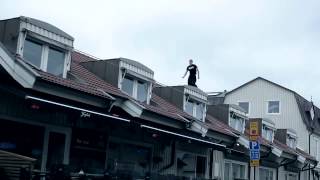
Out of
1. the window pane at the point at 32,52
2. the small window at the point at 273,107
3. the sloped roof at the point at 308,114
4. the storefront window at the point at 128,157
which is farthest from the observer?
the small window at the point at 273,107

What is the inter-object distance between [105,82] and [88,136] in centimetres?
240

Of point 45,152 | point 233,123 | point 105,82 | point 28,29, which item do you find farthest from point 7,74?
point 233,123

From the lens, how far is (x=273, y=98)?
3878 cm

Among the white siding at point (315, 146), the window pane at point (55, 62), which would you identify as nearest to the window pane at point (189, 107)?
the window pane at point (55, 62)

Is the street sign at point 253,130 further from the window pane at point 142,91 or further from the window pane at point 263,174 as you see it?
the window pane at point 263,174

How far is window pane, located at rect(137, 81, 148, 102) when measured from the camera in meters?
18.8

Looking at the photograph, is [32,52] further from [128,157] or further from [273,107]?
[273,107]

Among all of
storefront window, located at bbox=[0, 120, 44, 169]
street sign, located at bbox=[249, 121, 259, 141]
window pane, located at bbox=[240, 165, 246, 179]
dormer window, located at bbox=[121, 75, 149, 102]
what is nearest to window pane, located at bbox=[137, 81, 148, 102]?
dormer window, located at bbox=[121, 75, 149, 102]

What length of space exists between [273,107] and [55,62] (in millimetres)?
26276

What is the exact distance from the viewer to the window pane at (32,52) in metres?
14.3

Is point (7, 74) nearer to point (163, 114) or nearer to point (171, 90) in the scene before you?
point (163, 114)

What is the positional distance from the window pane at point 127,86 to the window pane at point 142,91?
1.30ft

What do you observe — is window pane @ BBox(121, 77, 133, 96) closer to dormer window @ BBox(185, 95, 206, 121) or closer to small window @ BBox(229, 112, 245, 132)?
dormer window @ BBox(185, 95, 206, 121)

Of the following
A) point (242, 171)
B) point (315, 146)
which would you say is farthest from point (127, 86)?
point (315, 146)
